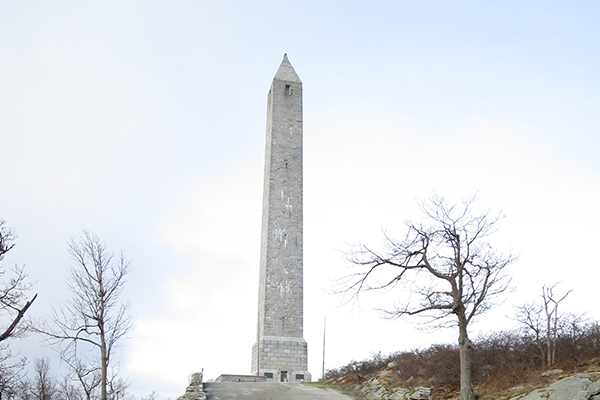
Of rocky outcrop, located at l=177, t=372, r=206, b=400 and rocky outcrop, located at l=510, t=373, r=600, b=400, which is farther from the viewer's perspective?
rocky outcrop, located at l=177, t=372, r=206, b=400

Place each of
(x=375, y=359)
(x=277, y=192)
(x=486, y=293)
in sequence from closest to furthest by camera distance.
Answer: (x=486, y=293) < (x=375, y=359) < (x=277, y=192)

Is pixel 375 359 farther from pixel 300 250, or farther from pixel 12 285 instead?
pixel 12 285

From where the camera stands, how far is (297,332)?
30.5 metres

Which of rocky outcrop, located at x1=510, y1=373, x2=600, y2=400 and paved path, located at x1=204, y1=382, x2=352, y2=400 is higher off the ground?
rocky outcrop, located at x1=510, y1=373, x2=600, y2=400

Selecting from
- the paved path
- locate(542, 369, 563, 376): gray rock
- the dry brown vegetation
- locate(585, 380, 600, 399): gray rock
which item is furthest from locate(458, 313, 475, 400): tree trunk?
the paved path

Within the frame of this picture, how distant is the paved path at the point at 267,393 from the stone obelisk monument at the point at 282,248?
868 centimetres

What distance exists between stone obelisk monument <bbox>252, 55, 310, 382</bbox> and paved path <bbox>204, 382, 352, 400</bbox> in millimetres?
8684

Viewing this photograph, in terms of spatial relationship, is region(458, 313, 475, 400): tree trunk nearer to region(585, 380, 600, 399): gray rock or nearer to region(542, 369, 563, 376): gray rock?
region(542, 369, 563, 376): gray rock

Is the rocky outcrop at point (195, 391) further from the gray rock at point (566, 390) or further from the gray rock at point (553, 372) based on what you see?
the gray rock at point (553, 372)

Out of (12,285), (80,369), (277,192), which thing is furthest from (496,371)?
(277,192)

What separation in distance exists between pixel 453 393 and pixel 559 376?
320cm

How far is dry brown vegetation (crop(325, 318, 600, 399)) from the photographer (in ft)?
48.4

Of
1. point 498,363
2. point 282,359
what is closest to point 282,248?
point 282,359

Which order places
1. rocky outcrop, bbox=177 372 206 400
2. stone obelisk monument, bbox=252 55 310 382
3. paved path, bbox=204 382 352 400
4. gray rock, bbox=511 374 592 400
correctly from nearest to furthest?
gray rock, bbox=511 374 592 400 < rocky outcrop, bbox=177 372 206 400 < paved path, bbox=204 382 352 400 < stone obelisk monument, bbox=252 55 310 382
